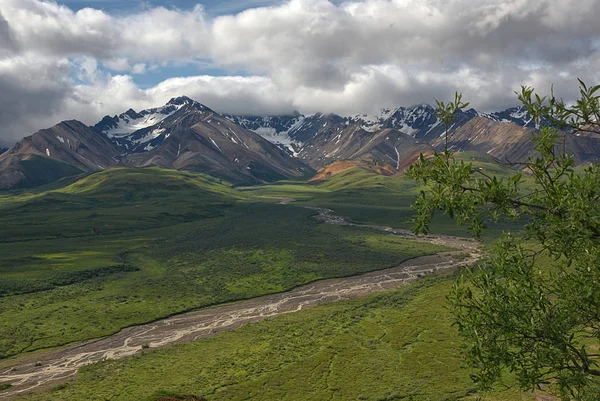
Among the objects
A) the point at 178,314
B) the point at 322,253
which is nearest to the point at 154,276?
the point at 178,314

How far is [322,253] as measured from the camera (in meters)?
126

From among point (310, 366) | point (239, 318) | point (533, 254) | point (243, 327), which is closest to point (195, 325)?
point (239, 318)

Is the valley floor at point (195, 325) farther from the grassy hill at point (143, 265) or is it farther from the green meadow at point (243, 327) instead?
the grassy hill at point (143, 265)

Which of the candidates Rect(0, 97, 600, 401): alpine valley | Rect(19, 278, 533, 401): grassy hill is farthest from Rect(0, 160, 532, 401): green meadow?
Rect(0, 97, 600, 401): alpine valley

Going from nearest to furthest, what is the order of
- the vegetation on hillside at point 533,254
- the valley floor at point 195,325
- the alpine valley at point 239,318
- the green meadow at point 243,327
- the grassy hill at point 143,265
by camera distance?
the vegetation on hillside at point 533,254 → the alpine valley at point 239,318 → the green meadow at point 243,327 → the valley floor at point 195,325 → the grassy hill at point 143,265

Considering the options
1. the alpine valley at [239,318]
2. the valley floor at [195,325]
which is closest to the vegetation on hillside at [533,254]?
the alpine valley at [239,318]

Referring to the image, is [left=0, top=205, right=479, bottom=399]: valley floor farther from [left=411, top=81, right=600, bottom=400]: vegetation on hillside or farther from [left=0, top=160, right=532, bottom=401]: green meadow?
[left=411, top=81, right=600, bottom=400]: vegetation on hillside

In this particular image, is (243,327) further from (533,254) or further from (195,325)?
(533,254)

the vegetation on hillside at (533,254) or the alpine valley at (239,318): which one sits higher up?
the vegetation on hillside at (533,254)

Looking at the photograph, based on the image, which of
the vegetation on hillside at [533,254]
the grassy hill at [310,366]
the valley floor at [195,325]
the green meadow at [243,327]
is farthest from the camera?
the valley floor at [195,325]

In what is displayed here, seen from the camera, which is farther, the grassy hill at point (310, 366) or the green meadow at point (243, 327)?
the green meadow at point (243, 327)

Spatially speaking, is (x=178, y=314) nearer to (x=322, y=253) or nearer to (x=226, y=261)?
(x=226, y=261)

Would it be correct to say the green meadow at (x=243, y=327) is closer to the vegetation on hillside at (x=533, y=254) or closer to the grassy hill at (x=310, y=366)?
the grassy hill at (x=310, y=366)

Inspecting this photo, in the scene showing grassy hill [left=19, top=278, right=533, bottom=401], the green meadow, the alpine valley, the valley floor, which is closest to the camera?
grassy hill [left=19, top=278, right=533, bottom=401]
